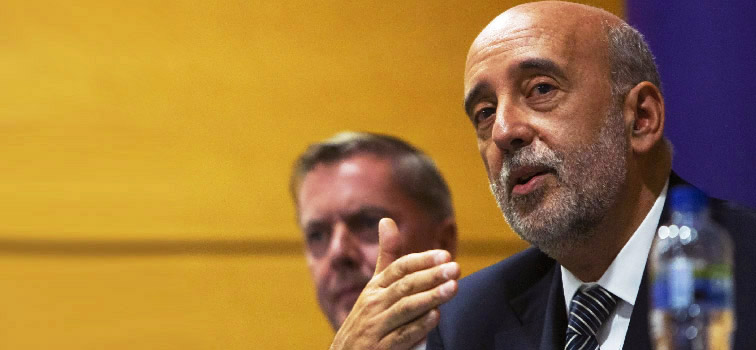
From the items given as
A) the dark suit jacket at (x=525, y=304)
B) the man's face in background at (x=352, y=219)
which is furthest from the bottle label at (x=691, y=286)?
the man's face in background at (x=352, y=219)

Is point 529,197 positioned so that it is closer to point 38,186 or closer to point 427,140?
point 427,140

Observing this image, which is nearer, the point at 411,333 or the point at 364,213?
the point at 411,333

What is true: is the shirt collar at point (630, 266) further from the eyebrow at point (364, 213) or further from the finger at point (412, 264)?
the eyebrow at point (364, 213)

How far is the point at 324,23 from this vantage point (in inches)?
98.7

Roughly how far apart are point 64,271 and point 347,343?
127 centimetres

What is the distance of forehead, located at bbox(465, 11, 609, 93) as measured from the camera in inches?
56.4

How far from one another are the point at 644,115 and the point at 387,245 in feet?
1.43

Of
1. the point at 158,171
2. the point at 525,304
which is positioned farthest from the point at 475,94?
the point at 158,171

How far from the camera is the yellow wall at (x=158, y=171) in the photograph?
2.36 meters

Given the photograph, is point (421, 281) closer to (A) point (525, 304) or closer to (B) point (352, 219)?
(A) point (525, 304)

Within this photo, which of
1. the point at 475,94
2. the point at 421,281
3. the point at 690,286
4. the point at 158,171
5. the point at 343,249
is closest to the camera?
the point at 690,286

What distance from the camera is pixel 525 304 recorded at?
149cm

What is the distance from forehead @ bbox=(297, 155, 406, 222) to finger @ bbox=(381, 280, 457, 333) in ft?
2.70

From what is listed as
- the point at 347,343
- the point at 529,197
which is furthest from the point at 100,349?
the point at 529,197
